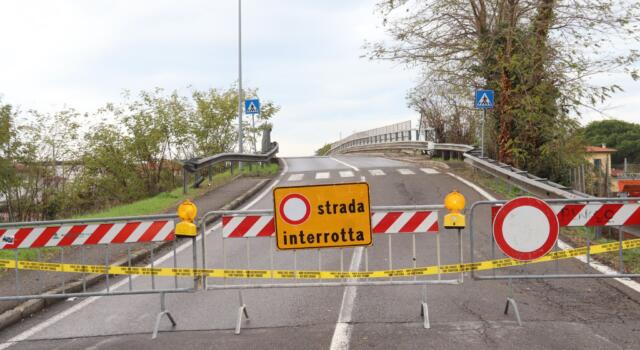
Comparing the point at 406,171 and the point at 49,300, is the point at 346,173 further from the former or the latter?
the point at 49,300

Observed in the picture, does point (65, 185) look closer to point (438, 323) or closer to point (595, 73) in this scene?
point (595, 73)

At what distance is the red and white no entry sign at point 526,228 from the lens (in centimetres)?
581

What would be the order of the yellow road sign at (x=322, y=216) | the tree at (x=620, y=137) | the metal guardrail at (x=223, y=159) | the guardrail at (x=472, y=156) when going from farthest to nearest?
the tree at (x=620, y=137), the metal guardrail at (x=223, y=159), the guardrail at (x=472, y=156), the yellow road sign at (x=322, y=216)

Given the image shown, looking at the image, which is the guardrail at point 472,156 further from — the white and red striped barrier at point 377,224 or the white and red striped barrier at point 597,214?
the white and red striped barrier at point 377,224

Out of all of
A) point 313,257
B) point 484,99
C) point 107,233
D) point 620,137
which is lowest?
point 313,257

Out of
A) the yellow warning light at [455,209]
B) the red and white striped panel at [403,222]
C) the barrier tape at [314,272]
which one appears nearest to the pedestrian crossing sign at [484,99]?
the barrier tape at [314,272]

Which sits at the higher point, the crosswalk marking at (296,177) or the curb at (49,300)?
the crosswalk marking at (296,177)

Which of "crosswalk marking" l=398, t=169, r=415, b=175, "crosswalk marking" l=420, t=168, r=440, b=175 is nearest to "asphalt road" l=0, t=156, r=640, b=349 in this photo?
"crosswalk marking" l=398, t=169, r=415, b=175

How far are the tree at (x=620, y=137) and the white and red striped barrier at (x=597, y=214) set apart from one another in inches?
4424

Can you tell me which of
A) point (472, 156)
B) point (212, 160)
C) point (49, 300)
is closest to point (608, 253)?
point (49, 300)

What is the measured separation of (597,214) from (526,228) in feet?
3.33

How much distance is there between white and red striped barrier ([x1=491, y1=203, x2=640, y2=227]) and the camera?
245 inches

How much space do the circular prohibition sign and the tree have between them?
11406cm

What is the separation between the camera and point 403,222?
20.4 ft
